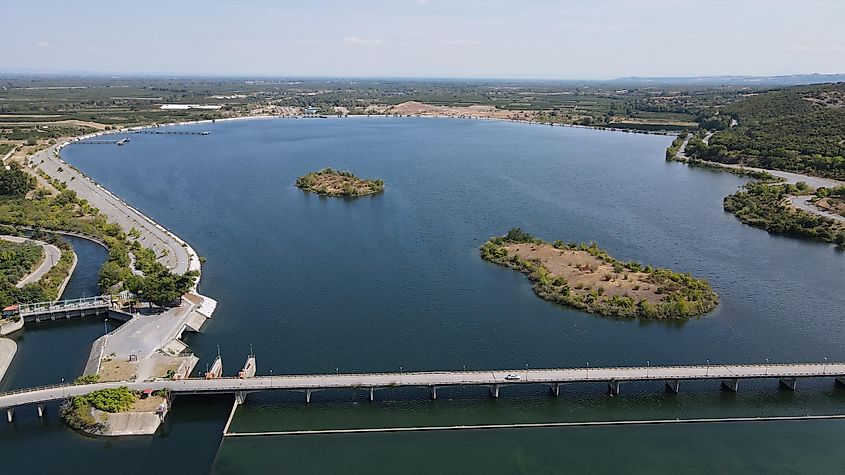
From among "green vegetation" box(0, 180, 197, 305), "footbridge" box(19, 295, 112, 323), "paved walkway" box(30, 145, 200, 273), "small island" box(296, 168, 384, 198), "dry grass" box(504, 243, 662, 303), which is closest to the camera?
"footbridge" box(19, 295, 112, 323)

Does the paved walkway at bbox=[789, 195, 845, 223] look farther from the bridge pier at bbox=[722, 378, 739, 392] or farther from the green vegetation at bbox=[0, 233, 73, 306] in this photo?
the green vegetation at bbox=[0, 233, 73, 306]

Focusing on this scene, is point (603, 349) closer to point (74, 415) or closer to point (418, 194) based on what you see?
point (74, 415)

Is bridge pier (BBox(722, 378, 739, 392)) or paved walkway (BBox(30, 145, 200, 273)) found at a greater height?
paved walkway (BBox(30, 145, 200, 273))

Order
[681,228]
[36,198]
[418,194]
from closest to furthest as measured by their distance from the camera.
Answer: [681,228] → [36,198] → [418,194]

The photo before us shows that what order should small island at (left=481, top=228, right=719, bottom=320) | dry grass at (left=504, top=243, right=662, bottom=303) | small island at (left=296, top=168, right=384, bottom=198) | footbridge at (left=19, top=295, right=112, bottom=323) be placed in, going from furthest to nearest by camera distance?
small island at (left=296, top=168, right=384, bottom=198) < dry grass at (left=504, top=243, right=662, bottom=303) < small island at (left=481, top=228, right=719, bottom=320) < footbridge at (left=19, top=295, right=112, bottom=323)

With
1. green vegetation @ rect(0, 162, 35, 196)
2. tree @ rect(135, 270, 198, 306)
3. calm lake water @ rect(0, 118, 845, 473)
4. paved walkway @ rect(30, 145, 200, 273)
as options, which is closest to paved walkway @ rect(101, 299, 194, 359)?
tree @ rect(135, 270, 198, 306)

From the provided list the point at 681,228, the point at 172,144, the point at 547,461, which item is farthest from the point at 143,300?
the point at 172,144

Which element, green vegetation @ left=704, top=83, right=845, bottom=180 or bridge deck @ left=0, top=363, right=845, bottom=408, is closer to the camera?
bridge deck @ left=0, top=363, right=845, bottom=408

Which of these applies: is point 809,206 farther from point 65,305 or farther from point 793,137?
point 65,305

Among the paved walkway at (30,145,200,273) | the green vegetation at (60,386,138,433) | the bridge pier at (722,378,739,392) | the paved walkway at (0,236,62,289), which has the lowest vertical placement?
the bridge pier at (722,378,739,392)
